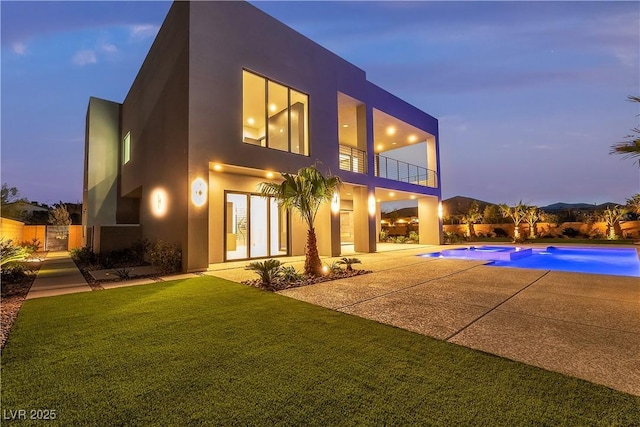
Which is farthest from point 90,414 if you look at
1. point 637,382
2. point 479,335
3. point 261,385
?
point 637,382

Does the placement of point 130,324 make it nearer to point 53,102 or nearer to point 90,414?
point 90,414

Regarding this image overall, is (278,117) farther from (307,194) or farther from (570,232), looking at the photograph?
(570,232)

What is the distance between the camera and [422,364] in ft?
8.13

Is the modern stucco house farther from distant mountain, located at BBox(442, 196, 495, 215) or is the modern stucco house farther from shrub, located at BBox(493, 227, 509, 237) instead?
distant mountain, located at BBox(442, 196, 495, 215)

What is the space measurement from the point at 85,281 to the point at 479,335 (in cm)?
823

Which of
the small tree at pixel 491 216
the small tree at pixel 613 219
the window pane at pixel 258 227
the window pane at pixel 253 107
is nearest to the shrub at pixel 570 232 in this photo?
the small tree at pixel 613 219

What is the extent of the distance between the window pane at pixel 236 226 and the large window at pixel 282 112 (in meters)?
2.16

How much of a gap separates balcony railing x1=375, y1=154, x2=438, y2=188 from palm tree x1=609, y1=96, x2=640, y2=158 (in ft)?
33.4

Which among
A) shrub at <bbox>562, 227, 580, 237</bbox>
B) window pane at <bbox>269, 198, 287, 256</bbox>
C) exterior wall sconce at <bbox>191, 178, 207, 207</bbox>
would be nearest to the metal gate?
window pane at <bbox>269, 198, 287, 256</bbox>

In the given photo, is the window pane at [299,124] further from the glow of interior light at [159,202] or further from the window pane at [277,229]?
the glow of interior light at [159,202]

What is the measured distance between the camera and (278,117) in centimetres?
1139

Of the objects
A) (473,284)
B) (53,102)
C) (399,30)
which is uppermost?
(53,102)

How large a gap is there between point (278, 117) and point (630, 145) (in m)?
9.90

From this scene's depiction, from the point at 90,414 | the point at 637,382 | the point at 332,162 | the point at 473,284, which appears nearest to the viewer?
the point at 90,414
